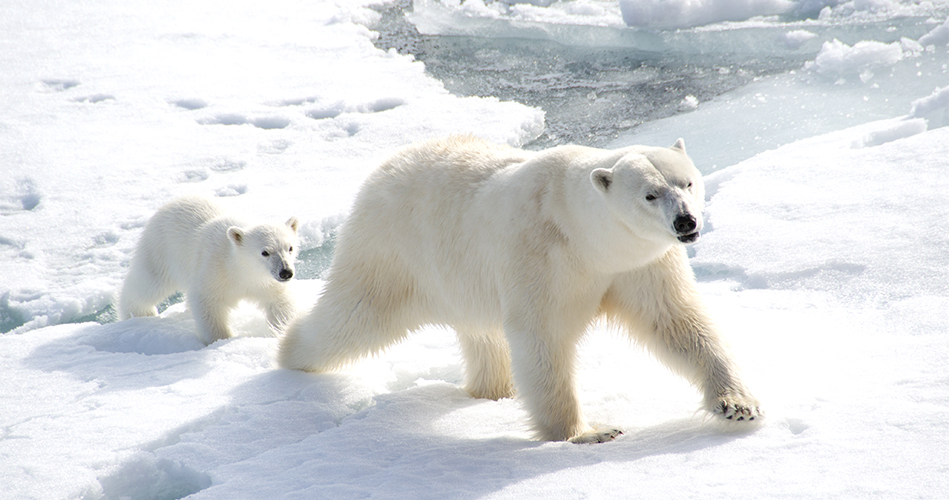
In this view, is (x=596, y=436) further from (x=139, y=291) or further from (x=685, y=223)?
(x=139, y=291)

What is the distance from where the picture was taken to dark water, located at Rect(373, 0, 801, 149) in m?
7.65

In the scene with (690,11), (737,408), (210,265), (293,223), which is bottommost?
(210,265)

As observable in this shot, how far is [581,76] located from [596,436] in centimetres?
666

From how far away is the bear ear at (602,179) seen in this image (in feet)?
8.78

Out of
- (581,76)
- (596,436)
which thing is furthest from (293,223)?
(581,76)

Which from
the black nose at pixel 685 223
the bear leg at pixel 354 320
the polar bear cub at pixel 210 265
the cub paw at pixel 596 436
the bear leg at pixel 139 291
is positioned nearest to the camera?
the black nose at pixel 685 223

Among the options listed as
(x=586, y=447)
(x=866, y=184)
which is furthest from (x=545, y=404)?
(x=866, y=184)

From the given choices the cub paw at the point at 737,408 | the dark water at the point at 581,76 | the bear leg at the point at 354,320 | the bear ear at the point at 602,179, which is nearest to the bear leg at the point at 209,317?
the bear leg at the point at 354,320

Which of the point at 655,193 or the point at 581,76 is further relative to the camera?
the point at 581,76

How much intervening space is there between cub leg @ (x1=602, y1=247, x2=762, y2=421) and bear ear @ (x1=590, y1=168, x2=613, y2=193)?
1.59 feet

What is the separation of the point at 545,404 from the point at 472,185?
96 centimetres

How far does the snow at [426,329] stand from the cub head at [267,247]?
0.45 metres

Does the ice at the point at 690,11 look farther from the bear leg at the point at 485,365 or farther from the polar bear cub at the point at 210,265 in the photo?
the bear leg at the point at 485,365

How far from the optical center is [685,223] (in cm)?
249
